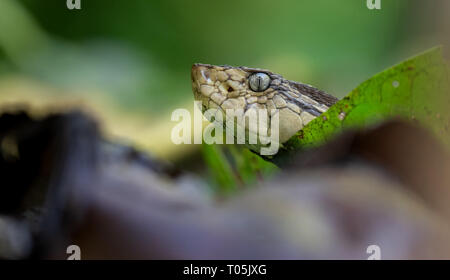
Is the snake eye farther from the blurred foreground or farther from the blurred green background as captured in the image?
the blurred foreground

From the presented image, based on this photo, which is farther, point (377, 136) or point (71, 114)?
point (71, 114)

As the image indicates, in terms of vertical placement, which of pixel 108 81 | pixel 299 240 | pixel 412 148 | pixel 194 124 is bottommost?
pixel 299 240

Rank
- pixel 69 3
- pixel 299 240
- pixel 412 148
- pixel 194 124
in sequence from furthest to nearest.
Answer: pixel 194 124 → pixel 69 3 → pixel 412 148 → pixel 299 240

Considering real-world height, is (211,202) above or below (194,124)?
below

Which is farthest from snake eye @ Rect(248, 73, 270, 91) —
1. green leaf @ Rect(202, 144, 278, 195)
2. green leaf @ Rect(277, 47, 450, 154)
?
green leaf @ Rect(277, 47, 450, 154)

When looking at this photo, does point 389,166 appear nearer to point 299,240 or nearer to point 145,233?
point 299,240

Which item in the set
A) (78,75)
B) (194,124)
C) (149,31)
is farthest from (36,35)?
(194,124)
